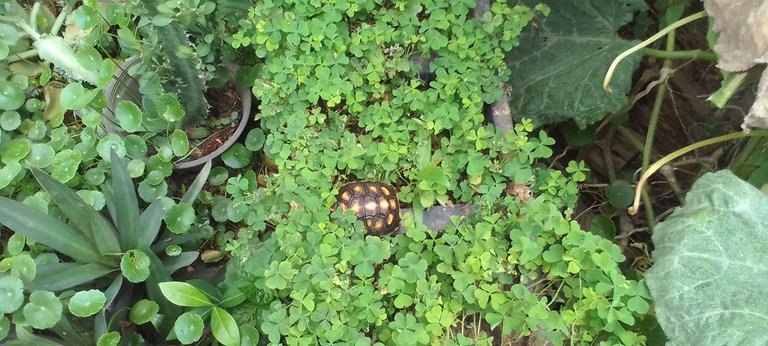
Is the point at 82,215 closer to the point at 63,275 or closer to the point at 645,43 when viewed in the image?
the point at 63,275

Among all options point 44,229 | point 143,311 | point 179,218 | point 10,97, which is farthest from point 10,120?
point 143,311

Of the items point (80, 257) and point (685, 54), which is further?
point (685, 54)

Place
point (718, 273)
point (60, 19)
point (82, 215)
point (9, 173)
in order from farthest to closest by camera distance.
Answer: point (60, 19), point (9, 173), point (82, 215), point (718, 273)

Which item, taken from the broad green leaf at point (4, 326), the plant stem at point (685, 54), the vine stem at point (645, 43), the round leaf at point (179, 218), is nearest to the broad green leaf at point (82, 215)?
the round leaf at point (179, 218)

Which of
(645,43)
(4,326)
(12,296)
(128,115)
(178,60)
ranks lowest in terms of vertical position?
(4,326)

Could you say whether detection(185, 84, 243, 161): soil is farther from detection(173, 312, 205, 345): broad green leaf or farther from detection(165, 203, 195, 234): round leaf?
detection(173, 312, 205, 345): broad green leaf

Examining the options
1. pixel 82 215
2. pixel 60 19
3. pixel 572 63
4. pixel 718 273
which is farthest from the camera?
pixel 60 19

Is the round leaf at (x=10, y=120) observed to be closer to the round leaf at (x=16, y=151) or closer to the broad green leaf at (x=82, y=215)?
the round leaf at (x=16, y=151)

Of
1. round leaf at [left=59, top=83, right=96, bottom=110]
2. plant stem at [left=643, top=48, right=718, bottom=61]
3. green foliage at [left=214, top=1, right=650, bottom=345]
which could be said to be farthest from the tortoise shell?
plant stem at [left=643, top=48, right=718, bottom=61]

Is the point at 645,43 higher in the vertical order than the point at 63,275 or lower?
higher
